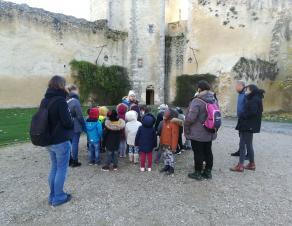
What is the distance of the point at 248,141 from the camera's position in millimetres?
6273

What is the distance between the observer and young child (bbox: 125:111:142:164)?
6730mm

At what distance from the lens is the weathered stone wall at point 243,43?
18.6 meters

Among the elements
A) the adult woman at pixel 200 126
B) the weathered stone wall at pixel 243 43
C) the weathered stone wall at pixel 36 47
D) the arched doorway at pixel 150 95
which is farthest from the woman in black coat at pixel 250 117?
the arched doorway at pixel 150 95

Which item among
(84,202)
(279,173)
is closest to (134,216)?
(84,202)

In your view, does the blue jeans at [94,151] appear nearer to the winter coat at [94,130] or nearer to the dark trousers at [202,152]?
the winter coat at [94,130]

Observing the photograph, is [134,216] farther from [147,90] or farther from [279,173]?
[147,90]

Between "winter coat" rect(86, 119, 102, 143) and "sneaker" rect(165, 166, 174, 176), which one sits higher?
"winter coat" rect(86, 119, 102, 143)

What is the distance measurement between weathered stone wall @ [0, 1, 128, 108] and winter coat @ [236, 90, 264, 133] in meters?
14.0

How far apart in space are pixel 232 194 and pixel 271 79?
16082 millimetres

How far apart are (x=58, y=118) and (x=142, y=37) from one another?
1823 cm

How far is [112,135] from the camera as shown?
6242 millimetres

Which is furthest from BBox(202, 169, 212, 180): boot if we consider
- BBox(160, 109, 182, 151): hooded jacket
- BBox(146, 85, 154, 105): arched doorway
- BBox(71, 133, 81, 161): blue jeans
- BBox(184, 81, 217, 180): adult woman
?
BBox(146, 85, 154, 105): arched doorway

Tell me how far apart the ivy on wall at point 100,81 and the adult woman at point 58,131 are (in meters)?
15.7

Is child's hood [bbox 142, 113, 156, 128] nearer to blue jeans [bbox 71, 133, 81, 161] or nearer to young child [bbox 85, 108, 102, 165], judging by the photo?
young child [bbox 85, 108, 102, 165]
